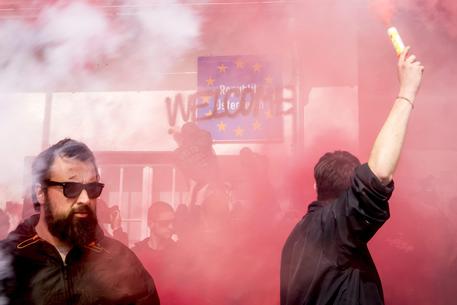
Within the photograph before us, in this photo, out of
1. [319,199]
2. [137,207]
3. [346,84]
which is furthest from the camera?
[137,207]

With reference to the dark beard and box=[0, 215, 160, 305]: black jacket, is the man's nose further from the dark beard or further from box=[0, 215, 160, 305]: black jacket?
box=[0, 215, 160, 305]: black jacket

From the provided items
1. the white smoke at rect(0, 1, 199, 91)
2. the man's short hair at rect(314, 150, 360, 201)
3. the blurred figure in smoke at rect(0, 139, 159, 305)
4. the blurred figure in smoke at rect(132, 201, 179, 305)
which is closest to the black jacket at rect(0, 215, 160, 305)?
the blurred figure in smoke at rect(0, 139, 159, 305)

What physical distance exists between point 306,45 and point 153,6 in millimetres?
2293

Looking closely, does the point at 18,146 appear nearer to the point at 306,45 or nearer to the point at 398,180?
the point at 306,45

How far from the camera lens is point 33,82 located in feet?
13.1

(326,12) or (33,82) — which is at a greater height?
(326,12)

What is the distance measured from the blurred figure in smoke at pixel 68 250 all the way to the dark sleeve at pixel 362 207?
0.90 meters

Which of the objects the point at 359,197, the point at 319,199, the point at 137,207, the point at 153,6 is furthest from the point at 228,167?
the point at 359,197

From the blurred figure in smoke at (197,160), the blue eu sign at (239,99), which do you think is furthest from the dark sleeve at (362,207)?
the blurred figure in smoke at (197,160)

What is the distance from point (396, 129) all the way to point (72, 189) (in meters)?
1.37

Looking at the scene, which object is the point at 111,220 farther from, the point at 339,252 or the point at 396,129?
the point at 396,129

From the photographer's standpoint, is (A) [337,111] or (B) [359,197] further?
(A) [337,111]

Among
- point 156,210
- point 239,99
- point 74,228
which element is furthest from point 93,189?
point 239,99

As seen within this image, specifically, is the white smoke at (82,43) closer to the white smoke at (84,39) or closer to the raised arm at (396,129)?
the white smoke at (84,39)
